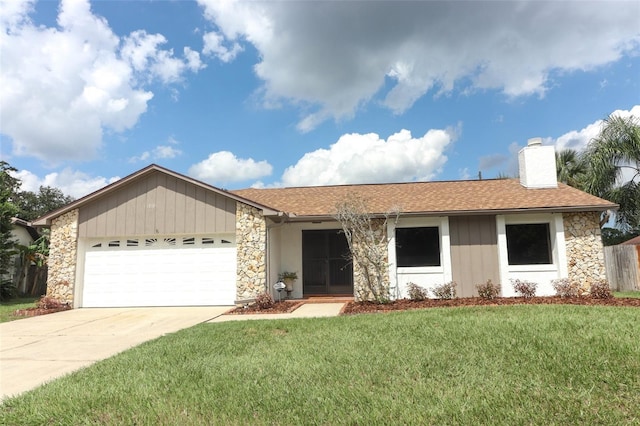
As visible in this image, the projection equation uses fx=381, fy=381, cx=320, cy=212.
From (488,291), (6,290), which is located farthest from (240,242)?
(6,290)

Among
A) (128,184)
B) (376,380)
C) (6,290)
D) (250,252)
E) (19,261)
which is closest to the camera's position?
(376,380)

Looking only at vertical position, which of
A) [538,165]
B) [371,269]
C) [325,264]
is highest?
[538,165]

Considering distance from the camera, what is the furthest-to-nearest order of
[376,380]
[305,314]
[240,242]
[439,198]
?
1. [439,198]
2. [240,242]
3. [305,314]
4. [376,380]

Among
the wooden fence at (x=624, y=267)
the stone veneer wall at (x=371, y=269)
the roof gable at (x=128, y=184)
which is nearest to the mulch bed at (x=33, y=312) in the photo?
the roof gable at (x=128, y=184)

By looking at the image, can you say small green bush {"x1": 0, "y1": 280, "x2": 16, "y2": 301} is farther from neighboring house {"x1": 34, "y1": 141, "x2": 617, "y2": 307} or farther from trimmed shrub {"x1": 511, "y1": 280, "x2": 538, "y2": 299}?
trimmed shrub {"x1": 511, "y1": 280, "x2": 538, "y2": 299}

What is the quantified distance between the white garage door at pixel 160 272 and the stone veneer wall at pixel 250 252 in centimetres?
50

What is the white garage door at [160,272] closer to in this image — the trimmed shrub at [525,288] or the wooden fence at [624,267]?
the trimmed shrub at [525,288]

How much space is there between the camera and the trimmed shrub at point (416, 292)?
11.8 metres

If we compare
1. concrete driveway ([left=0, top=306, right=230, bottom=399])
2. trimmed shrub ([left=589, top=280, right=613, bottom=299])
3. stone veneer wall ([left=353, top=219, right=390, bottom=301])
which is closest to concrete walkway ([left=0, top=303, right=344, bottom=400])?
concrete driveway ([left=0, top=306, right=230, bottom=399])

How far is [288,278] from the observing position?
13.8m

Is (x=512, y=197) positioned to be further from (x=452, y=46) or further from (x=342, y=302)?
(x=342, y=302)

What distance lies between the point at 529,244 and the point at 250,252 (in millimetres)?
9542

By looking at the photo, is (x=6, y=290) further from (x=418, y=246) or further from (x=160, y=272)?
(x=418, y=246)

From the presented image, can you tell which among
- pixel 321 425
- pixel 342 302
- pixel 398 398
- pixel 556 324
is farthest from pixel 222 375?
pixel 342 302
